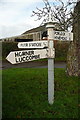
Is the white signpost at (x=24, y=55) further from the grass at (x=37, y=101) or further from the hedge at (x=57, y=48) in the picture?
the hedge at (x=57, y=48)

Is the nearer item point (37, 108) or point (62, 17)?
point (37, 108)

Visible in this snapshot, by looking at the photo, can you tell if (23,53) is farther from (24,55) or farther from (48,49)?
(48,49)

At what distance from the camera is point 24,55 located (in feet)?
14.9

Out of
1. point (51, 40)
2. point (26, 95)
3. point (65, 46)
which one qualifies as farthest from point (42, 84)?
point (65, 46)

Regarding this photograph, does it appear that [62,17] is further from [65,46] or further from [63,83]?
[65,46]

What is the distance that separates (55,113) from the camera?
4.49m

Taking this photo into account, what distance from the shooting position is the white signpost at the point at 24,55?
4.38m

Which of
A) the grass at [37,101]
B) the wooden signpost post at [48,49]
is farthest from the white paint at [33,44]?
the grass at [37,101]

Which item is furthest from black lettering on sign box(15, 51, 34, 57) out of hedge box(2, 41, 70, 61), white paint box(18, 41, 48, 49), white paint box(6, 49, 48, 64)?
hedge box(2, 41, 70, 61)

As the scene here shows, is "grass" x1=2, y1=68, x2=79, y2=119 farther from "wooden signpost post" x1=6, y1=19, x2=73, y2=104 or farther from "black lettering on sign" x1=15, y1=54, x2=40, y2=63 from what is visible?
"black lettering on sign" x1=15, y1=54, x2=40, y2=63

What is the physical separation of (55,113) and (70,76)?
144 inches

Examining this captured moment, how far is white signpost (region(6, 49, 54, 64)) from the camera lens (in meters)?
4.38

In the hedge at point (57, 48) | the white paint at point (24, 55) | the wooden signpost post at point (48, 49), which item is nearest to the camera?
the white paint at point (24, 55)

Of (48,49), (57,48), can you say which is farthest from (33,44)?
(57,48)
